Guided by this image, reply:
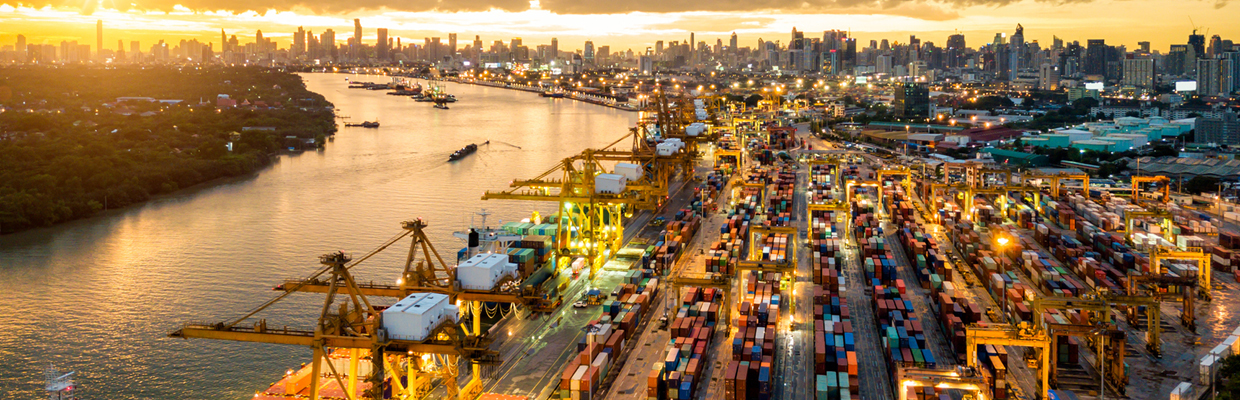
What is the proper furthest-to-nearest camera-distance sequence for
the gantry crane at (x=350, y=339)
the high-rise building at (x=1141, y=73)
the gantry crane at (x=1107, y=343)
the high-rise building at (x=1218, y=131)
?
the high-rise building at (x=1141, y=73), the high-rise building at (x=1218, y=131), the gantry crane at (x=1107, y=343), the gantry crane at (x=350, y=339)

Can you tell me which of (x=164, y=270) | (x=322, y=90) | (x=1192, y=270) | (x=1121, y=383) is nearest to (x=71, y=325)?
(x=164, y=270)

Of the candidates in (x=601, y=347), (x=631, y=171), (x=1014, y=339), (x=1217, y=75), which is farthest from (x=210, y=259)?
(x=1217, y=75)

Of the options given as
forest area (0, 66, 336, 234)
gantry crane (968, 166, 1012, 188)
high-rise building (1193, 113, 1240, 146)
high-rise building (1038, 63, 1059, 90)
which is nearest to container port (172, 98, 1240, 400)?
gantry crane (968, 166, 1012, 188)

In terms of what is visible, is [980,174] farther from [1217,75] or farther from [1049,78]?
[1049,78]

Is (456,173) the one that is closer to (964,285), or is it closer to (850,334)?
(964,285)

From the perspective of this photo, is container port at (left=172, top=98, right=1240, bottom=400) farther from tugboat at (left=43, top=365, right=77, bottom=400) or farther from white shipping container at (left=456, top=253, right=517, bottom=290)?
tugboat at (left=43, top=365, right=77, bottom=400)

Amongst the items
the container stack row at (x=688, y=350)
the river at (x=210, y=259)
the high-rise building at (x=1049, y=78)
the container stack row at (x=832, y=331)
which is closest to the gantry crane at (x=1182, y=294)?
the container stack row at (x=832, y=331)

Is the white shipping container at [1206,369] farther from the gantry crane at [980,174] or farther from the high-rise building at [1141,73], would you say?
the high-rise building at [1141,73]
